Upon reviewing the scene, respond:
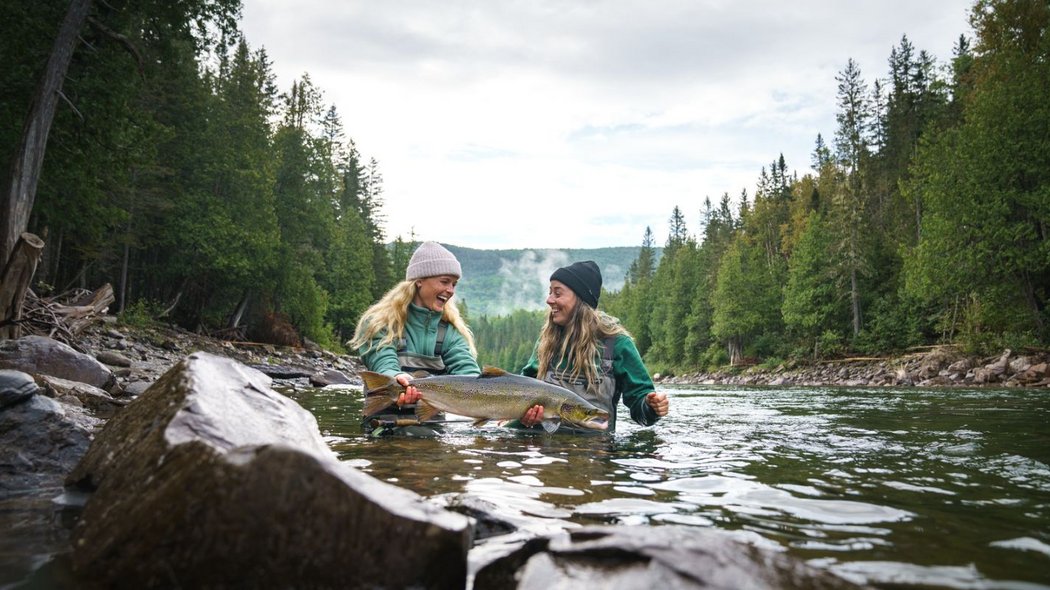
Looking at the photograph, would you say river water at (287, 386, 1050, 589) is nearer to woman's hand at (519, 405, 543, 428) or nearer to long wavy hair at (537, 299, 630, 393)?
woman's hand at (519, 405, 543, 428)

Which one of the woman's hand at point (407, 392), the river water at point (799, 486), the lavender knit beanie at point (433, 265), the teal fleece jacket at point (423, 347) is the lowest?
the river water at point (799, 486)

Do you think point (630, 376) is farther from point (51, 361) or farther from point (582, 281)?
point (51, 361)

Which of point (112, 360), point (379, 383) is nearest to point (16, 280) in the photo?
point (112, 360)

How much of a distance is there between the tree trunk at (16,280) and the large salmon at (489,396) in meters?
Answer: 7.90

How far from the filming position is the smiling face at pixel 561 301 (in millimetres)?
7578

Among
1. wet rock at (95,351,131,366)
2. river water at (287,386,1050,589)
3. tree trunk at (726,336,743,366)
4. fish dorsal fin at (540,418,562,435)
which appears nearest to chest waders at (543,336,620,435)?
river water at (287,386,1050,589)

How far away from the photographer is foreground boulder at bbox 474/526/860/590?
6.86 feet

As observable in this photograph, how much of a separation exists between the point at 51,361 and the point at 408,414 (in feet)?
21.2

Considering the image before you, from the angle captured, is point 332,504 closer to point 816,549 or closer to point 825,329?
point 816,549

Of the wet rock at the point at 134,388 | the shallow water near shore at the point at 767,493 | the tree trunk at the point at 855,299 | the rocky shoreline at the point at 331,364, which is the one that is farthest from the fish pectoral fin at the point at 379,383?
the tree trunk at the point at 855,299

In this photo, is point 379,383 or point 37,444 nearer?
point 37,444

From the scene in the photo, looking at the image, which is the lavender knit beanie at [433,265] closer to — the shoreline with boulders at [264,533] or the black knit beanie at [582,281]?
the black knit beanie at [582,281]

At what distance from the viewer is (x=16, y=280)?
35.9 feet

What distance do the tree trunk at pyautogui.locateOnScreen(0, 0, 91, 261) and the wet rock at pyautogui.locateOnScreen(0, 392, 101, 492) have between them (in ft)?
29.6
